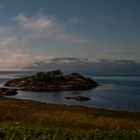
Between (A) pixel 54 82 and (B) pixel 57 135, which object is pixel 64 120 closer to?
(B) pixel 57 135

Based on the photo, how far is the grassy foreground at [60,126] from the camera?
30.1 meters

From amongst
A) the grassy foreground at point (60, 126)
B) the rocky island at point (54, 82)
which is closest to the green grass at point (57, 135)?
the grassy foreground at point (60, 126)

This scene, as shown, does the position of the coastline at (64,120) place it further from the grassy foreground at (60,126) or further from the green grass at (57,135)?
the green grass at (57,135)

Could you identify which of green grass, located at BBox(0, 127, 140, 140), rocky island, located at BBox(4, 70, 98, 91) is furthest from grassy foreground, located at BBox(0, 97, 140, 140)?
rocky island, located at BBox(4, 70, 98, 91)

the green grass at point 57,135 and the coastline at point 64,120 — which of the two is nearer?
the green grass at point 57,135

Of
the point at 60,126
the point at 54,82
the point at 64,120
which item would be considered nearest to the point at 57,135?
the point at 60,126

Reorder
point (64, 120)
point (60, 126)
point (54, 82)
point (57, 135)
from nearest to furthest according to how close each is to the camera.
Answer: point (57, 135), point (60, 126), point (64, 120), point (54, 82)

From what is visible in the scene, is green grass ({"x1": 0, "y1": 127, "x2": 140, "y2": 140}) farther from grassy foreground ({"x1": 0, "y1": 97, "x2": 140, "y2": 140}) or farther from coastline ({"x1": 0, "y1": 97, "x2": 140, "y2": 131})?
coastline ({"x1": 0, "y1": 97, "x2": 140, "y2": 131})

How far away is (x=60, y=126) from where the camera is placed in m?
41.9

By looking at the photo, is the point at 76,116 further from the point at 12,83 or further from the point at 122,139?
the point at 12,83

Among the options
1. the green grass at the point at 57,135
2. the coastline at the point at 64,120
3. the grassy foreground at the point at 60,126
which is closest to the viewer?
the green grass at the point at 57,135

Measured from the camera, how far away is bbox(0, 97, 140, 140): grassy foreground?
3011cm

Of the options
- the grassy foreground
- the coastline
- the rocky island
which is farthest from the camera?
the rocky island

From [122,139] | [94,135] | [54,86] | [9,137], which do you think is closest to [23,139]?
[9,137]
